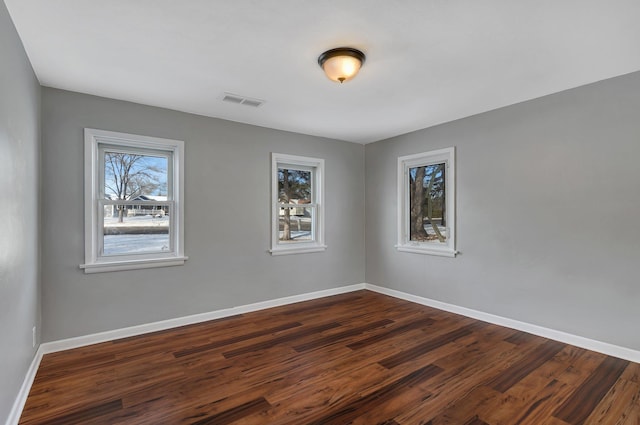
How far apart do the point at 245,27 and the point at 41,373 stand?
3.14m

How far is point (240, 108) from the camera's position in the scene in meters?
3.73

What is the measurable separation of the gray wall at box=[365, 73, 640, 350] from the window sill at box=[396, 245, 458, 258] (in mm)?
86

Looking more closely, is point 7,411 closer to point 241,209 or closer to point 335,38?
point 241,209

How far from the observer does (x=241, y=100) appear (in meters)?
3.47

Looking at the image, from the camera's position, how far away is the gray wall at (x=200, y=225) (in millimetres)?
3127

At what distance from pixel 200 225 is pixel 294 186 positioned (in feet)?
5.16

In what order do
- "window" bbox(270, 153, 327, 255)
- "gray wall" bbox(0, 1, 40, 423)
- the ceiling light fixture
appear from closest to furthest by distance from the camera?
"gray wall" bbox(0, 1, 40, 423)
the ceiling light fixture
"window" bbox(270, 153, 327, 255)

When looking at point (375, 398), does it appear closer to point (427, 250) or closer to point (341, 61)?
point (341, 61)

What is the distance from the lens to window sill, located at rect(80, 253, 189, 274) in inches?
129

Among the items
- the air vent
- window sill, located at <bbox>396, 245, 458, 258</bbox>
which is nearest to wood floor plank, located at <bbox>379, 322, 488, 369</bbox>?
window sill, located at <bbox>396, 245, 458, 258</bbox>

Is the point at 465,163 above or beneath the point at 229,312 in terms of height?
above

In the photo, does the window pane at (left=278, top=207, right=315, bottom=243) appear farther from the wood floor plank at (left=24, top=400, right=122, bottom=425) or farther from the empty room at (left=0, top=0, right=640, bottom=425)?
the wood floor plank at (left=24, top=400, right=122, bottom=425)

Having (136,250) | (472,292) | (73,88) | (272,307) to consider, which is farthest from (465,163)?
(73,88)

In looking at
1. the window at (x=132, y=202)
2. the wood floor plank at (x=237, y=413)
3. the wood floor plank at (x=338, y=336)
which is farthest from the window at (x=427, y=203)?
the window at (x=132, y=202)
